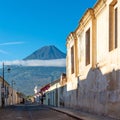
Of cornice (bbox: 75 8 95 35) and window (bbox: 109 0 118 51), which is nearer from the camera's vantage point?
window (bbox: 109 0 118 51)

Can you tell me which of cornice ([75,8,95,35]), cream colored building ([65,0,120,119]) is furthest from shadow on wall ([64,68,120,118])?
cornice ([75,8,95,35])

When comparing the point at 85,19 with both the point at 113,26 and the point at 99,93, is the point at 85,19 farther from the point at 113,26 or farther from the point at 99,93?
the point at 113,26

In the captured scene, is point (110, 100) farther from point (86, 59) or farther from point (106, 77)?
point (86, 59)

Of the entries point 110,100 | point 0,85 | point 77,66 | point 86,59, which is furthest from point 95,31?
point 0,85

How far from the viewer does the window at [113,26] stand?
82.7 ft

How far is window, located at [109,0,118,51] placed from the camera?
82.7ft

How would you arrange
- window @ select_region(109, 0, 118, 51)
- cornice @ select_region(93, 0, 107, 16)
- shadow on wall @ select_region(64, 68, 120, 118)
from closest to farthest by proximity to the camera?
1. shadow on wall @ select_region(64, 68, 120, 118)
2. window @ select_region(109, 0, 118, 51)
3. cornice @ select_region(93, 0, 107, 16)

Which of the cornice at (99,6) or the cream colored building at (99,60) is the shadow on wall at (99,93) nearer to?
the cream colored building at (99,60)

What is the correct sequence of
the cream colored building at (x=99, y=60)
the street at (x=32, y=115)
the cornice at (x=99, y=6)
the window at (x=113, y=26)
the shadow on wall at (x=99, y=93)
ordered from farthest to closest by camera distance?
the cornice at (x=99, y=6)
the street at (x=32, y=115)
the window at (x=113, y=26)
the cream colored building at (x=99, y=60)
the shadow on wall at (x=99, y=93)

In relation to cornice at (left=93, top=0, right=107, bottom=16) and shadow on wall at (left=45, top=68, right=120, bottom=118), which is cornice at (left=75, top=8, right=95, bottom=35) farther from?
shadow on wall at (left=45, top=68, right=120, bottom=118)

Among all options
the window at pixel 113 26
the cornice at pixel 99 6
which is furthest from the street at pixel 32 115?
the cornice at pixel 99 6

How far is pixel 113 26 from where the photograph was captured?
84.3ft

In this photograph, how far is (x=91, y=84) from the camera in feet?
105

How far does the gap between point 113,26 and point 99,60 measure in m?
4.46
